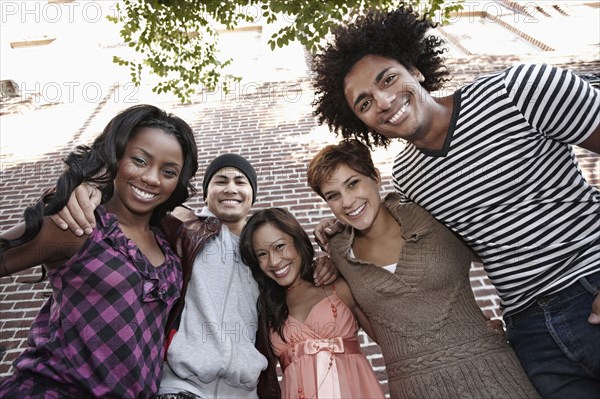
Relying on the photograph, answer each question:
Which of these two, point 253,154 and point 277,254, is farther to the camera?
point 253,154

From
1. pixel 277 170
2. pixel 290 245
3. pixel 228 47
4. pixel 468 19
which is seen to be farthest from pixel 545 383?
pixel 468 19

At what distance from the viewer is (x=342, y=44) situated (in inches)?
84.0

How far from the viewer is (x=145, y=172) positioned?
1813mm

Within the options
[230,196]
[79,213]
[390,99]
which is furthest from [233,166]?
[79,213]

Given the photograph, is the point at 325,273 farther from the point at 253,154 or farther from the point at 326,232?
the point at 253,154

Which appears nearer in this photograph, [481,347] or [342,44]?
[481,347]

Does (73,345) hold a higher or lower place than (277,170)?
higher

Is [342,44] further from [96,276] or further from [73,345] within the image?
[73,345]

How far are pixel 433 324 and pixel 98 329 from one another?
3.87 ft

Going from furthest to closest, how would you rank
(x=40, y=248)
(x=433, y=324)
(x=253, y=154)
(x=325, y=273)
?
(x=253, y=154), (x=325, y=273), (x=433, y=324), (x=40, y=248)

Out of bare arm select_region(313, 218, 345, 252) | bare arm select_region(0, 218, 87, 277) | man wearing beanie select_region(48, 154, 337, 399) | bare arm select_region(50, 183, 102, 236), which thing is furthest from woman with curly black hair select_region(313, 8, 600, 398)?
bare arm select_region(0, 218, 87, 277)

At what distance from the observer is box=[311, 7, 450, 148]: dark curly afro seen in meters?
2.09

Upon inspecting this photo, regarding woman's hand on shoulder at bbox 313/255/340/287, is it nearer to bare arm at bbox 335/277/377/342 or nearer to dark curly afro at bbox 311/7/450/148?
bare arm at bbox 335/277/377/342

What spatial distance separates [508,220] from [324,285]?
0.86 meters
